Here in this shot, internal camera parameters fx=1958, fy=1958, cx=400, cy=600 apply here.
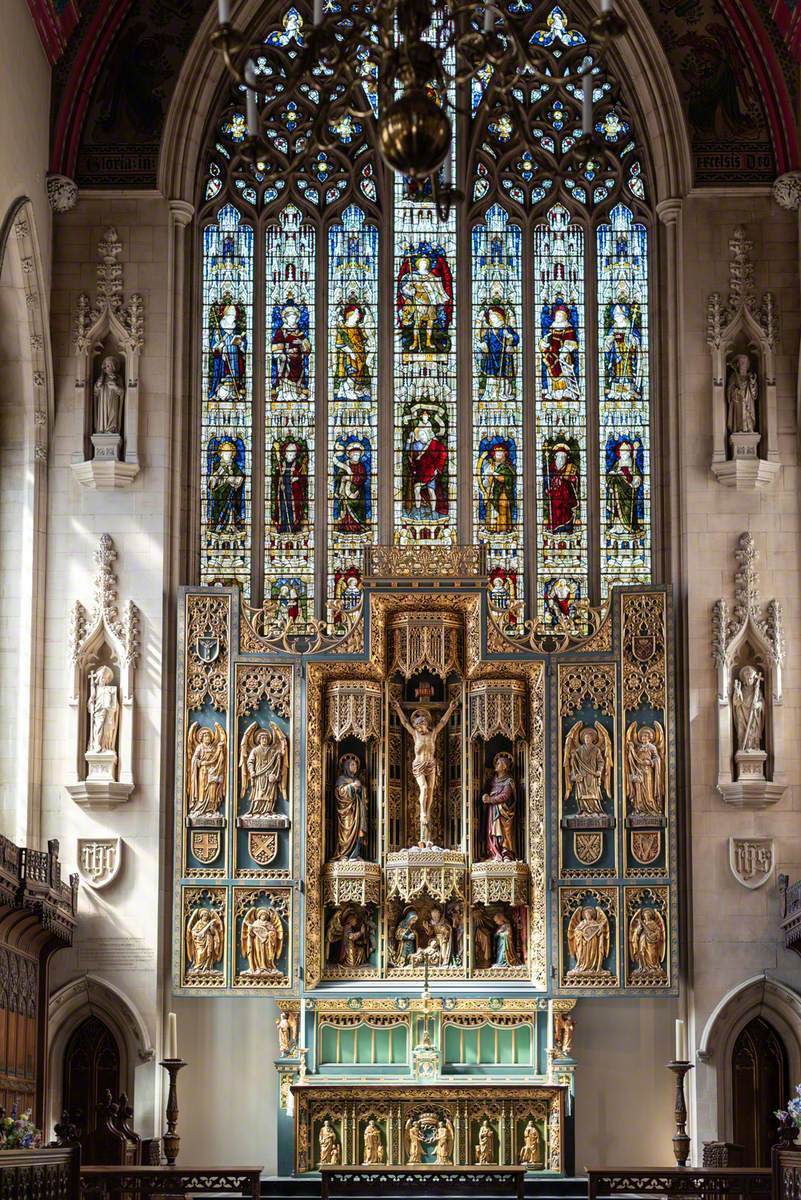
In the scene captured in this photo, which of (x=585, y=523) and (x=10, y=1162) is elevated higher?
(x=585, y=523)

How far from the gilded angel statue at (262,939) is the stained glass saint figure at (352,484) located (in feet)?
16.8

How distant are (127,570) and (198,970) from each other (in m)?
4.95

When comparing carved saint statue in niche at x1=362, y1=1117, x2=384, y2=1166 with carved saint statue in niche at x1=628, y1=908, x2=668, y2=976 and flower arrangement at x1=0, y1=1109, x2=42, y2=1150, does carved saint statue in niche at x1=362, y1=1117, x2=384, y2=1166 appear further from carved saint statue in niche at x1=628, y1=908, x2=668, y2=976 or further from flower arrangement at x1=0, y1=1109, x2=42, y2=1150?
flower arrangement at x1=0, y1=1109, x2=42, y2=1150

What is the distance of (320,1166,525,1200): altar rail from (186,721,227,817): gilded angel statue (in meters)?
5.00

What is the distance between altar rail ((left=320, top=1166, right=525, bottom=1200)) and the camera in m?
19.9

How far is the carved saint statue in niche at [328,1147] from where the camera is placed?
2236cm

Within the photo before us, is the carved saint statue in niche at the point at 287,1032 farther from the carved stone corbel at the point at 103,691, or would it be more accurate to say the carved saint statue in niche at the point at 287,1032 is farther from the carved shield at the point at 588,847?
the carved shield at the point at 588,847

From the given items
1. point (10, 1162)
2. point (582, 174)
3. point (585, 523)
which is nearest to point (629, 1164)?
point (585, 523)

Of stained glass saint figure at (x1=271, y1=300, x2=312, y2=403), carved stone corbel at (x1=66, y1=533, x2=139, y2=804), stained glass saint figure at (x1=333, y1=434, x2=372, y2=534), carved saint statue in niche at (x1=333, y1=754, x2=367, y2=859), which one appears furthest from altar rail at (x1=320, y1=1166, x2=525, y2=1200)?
stained glass saint figure at (x1=271, y1=300, x2=312, y2=403)

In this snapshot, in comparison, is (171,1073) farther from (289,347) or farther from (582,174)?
(582,174)

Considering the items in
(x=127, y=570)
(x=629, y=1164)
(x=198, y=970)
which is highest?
(x=127, y=570)

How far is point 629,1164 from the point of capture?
23.5 meters

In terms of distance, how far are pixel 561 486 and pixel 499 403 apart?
1.38 meters

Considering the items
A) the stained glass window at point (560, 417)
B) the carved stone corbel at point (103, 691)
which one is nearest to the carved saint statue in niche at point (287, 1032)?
the carved stone corbel at point (103, 691)
